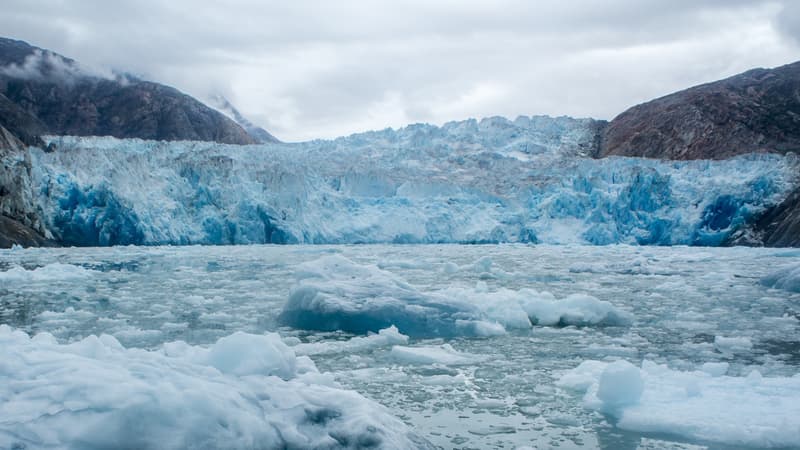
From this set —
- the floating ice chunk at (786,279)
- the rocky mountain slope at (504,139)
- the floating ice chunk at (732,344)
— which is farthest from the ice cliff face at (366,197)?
the floating ice chunk at (732,344)

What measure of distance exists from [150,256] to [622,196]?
18.7m

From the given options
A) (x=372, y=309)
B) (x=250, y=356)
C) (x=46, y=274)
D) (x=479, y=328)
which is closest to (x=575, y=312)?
(x=479, y=328)

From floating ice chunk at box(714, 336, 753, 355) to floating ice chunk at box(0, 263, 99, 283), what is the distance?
1131 cm

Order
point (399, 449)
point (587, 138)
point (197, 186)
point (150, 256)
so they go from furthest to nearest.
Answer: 1. point (587, 138)
2. point (197, 186)
3. point (150, 256)
4. point (399, 449)

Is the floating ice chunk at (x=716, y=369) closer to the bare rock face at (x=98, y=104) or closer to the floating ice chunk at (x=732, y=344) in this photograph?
the floating ice chunk at (x=732, y=344)

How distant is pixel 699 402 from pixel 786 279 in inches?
333

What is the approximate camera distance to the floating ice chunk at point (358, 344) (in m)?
5.82

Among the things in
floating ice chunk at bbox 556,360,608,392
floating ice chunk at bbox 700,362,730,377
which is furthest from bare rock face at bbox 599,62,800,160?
floating ice chunk at bbox 556,360,608,392

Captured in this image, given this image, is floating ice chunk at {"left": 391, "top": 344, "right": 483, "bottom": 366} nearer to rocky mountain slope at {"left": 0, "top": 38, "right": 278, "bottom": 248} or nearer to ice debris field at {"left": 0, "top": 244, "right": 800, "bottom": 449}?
ice debris field at {"left": 0, "top": 244, "right": 800, "bottom": 449}

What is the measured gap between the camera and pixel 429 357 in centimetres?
542

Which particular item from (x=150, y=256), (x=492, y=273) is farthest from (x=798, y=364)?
(x=150, y=256)

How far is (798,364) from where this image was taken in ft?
16.8

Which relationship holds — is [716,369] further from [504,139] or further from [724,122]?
[724,122]

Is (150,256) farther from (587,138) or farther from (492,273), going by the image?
(587,138)
